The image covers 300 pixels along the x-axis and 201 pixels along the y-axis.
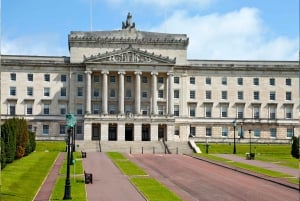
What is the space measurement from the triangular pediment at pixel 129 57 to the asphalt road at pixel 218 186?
2024 inches

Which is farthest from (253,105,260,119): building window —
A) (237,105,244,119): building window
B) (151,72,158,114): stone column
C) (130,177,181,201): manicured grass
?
(130,177,181,201): manicured grass

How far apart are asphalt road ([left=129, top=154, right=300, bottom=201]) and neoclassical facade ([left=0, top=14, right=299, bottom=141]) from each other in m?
49.9

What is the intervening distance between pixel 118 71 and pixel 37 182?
2468 inches

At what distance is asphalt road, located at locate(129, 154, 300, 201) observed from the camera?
28589mm

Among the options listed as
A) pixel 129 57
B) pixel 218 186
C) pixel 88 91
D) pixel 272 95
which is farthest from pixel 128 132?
pixel 218 186

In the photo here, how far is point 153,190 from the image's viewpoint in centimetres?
3075

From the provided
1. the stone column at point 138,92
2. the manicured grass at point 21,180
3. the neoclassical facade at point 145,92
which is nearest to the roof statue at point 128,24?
the neoclassical facade at point 145,92

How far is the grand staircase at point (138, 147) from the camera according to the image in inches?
3103

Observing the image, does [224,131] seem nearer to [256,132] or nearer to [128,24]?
[256,132]

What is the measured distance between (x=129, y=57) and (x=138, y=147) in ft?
70.9

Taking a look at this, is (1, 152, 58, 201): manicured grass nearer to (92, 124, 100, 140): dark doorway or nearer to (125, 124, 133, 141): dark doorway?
(92, 124, 100, 140): dark doorway

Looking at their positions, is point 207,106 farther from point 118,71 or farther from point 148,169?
point 148,169

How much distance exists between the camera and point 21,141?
55.2 metres

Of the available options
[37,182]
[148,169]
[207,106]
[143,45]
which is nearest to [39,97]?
[143,45]
